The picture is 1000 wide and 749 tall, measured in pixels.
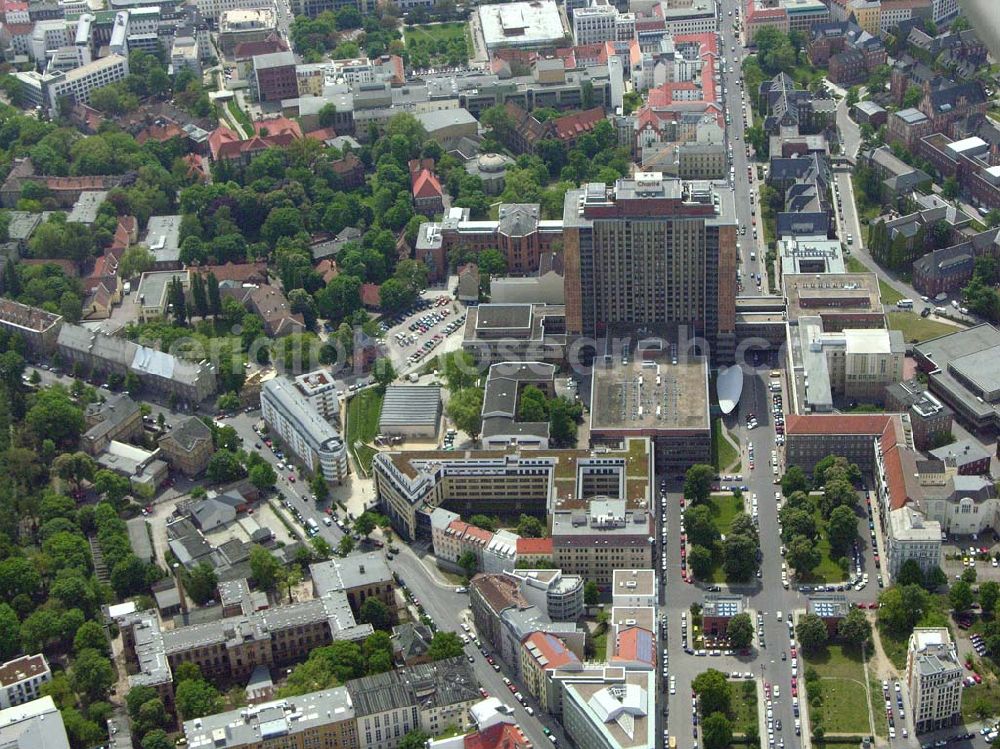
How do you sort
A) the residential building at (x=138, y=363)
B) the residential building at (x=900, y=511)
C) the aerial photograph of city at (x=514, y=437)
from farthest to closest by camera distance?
1. the residential building at (x=138, y=363)
2. the residential building at (x=900, y=511)
3. the aerial photograph of city at (x=514, y=437)

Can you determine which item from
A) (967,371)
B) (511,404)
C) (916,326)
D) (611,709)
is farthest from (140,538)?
(916,326)

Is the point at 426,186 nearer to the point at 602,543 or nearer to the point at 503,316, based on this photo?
the point at 503,316

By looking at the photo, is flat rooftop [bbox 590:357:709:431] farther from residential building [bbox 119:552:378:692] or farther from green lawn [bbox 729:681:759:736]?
green lawn [bbox 729:681:759:736]

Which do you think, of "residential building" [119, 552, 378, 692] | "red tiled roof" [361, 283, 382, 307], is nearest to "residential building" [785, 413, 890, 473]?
"residential building" [119, 552, 378, 692]

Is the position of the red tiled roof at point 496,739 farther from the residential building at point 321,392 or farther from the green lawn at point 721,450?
the residential building at point 321,392

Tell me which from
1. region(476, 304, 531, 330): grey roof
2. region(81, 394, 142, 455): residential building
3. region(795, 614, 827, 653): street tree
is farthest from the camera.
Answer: region(476, 304, 531, 330): grey roof

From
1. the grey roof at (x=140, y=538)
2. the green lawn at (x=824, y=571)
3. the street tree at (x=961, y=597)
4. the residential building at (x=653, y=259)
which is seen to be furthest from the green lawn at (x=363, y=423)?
the street tree at (x=961, y=597)
